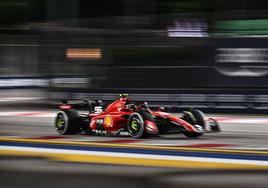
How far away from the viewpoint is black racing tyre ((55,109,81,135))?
8047 mm

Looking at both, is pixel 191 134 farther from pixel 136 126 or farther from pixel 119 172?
pixel 119 172

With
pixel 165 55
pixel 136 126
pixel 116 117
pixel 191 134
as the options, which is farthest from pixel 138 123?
pixel 165 55

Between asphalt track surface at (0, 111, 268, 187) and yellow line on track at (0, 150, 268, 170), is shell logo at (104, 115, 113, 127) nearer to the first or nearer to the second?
asphalt track surface at (0, 111, 268, 187)

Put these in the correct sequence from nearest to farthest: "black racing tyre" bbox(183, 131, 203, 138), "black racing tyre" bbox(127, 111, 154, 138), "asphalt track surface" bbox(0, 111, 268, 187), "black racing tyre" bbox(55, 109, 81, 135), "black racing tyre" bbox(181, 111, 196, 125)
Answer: "asphalt track surface" bbox(0, 111, 268, 187)
"black racing tyre" bbox(127, 111, 154, 138)
"black racing tyre" bbox(183, 131, 203, 138)
"black racing tyre" bbox(181, 111, 196, 125)
"black racing tyre" bbox(55, 109, 81, 135)

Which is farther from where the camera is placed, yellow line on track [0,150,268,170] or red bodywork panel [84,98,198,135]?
red bodywork panel [84,98,198,135]

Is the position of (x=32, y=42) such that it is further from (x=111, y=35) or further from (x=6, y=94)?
(x=111, y=35)

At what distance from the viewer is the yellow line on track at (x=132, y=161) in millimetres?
3580

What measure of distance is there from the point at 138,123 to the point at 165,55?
513 cm

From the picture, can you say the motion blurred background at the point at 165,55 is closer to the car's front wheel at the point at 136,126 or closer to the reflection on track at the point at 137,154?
the car's front wheel at the point at 136,126

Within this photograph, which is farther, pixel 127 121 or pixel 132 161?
pixel 127 121

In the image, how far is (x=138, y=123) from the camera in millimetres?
7398

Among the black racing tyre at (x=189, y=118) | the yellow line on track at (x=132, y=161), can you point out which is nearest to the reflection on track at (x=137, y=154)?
the yellow line on track at (x=132, y=161)

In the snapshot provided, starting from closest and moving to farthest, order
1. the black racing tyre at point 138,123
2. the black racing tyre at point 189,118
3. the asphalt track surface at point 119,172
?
1. the asphalt track surface at point 119,172
2. the black racing tyre at point 138,123
3. the black racing tyre at point 189,118

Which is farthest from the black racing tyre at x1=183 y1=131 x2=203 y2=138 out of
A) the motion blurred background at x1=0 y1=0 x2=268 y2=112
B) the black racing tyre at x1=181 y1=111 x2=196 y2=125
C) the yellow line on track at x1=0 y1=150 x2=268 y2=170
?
the motion blurred background at x1=0 y1=0 x2=268 y2=112
